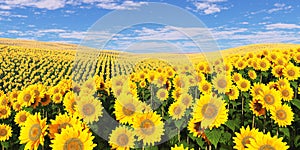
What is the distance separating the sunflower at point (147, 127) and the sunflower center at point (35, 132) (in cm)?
121

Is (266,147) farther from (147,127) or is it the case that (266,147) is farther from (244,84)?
(244,84)

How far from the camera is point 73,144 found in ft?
12.3

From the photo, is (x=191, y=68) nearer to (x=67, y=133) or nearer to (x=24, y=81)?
(x=67, y=133)

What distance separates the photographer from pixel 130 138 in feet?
14.6

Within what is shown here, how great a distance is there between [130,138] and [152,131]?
1.21 ft

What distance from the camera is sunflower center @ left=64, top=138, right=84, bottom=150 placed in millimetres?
3746

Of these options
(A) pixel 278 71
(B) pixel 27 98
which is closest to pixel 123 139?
(B) pixel 27 98

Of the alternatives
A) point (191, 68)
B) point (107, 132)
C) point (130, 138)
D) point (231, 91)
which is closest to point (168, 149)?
point (107, 132)

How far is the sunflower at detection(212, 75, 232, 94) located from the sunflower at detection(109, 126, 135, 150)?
11.0ft

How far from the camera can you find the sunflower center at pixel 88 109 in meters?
5.47

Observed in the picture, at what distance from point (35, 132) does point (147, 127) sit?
56.9 inches

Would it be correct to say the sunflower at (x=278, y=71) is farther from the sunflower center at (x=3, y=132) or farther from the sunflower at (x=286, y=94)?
the sunflower center at (x=3, y=132)

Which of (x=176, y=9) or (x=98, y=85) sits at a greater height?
(x=176, y=9)

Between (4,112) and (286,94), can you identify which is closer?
(286,94)
